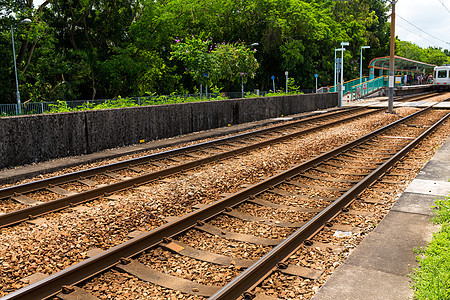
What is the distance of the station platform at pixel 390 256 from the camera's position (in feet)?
13.9

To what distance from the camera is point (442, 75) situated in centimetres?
5278

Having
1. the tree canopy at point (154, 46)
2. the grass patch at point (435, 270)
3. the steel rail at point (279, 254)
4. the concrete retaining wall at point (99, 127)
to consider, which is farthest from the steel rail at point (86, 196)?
the tree canopy at point (154, 46)

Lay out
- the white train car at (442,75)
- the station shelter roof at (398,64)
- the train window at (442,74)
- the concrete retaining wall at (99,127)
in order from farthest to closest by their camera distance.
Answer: the train window at (442,74) < the white train car at (442,75) < the station shelter roof at (398,64) < the concrete retaining wall at (99,127)

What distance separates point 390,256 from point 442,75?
55034mm

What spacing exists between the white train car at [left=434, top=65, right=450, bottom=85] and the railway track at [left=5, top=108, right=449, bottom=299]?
1907 inches

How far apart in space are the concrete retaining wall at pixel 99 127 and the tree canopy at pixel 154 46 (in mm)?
8457

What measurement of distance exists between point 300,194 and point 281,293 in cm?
384

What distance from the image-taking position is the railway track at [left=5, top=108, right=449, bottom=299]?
14.7 ft

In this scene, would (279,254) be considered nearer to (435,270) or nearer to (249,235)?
(249,235)

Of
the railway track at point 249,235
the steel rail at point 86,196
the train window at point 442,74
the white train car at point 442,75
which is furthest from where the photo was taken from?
the train window at point 442,74

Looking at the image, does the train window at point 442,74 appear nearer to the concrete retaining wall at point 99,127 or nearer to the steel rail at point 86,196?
the concrete retaining wall at point 99,127

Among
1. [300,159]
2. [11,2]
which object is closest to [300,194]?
[300,159]

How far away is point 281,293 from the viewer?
4.45 meters

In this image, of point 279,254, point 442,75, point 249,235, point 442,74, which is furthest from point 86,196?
point 442,75
